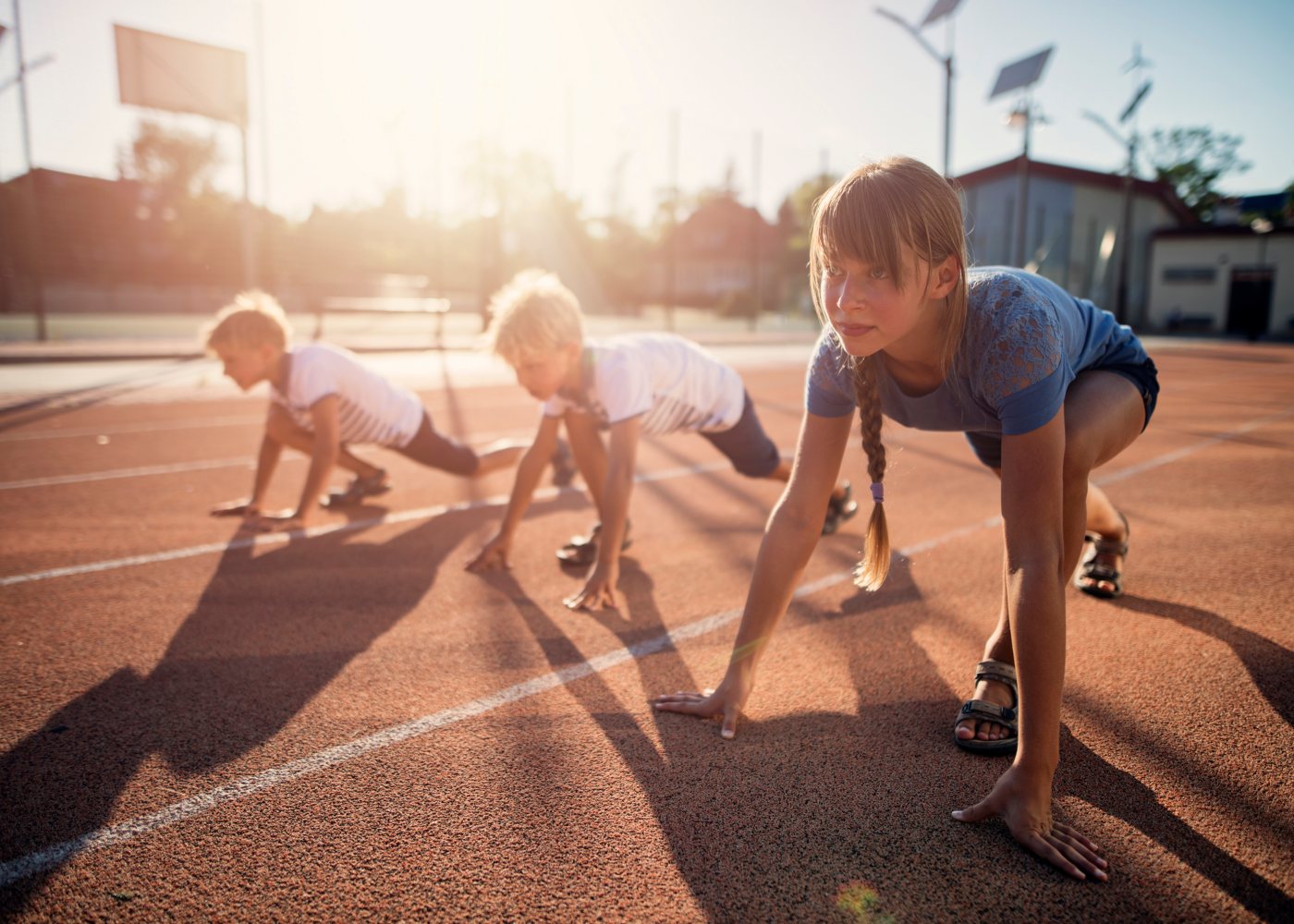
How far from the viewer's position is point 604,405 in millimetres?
3848

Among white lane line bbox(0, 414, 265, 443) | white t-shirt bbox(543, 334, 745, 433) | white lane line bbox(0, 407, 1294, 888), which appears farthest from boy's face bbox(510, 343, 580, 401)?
white lane line bbox(0, 414, 265, 443)

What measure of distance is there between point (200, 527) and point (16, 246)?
32.0 meters

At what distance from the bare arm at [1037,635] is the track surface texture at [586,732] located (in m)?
0.09

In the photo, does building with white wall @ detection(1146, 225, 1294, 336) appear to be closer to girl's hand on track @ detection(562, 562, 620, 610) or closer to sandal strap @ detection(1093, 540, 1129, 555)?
sandal strap @ detection(1093, 540, 1129, 555)

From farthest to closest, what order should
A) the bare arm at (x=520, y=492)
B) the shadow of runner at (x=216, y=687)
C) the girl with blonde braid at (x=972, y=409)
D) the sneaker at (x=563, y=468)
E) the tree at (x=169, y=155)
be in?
the tree at (x=169, y=155)
the sneaker at (x=563, y=468)
the bare arm at (x=520, y=492)
the shadow of runner at (x=216, y=687)
the girl with blonde braid at (x=972, y=409)

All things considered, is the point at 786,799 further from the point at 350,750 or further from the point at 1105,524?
the point at 1105,524

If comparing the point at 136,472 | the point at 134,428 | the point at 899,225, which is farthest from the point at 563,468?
the point at 134,428

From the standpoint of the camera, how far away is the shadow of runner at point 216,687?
2.23 m

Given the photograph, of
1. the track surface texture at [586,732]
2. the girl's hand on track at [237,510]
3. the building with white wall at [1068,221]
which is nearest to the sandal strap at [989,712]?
the track surface texture at [586,732]

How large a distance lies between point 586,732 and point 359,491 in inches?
144

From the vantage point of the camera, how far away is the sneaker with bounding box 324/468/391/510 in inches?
221

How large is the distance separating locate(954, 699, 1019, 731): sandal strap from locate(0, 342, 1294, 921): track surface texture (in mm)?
101

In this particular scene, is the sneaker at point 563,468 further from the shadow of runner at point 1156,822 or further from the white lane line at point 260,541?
the shadow of runner at point 1156,822

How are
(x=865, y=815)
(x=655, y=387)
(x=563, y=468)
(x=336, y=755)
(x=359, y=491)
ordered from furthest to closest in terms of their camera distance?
1. (x=563, y=468)
2. (x=359, y=491)
3. (x=655, y=387)
4. (x=336, y=755)
5. (x=865, y=815)
